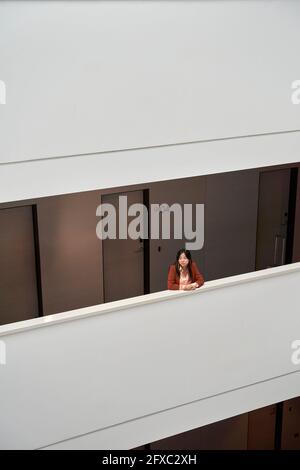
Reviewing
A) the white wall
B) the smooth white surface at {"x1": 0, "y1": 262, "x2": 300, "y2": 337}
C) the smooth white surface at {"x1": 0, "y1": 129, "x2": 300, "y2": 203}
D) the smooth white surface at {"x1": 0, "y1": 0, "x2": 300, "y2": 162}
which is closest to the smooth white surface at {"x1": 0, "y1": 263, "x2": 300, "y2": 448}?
the smooth white surface at {"x1": 0, "y1": 262, "x2": 300, "y2": 337}

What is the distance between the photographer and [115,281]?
12.6 metres

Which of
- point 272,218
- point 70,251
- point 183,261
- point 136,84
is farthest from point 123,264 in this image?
point 136,84

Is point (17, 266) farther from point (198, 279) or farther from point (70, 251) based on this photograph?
point (198, 279)

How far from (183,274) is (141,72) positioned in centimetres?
241

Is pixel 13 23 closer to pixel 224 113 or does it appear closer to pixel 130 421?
pixel 224 113

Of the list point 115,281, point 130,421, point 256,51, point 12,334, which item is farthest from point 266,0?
point 115,281

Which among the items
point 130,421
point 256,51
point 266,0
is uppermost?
point 266,0

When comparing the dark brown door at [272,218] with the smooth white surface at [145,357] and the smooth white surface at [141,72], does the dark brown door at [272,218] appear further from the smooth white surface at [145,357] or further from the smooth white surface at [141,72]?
the smooth white surface at [141,72]

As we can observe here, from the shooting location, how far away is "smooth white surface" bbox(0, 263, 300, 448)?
798 cm

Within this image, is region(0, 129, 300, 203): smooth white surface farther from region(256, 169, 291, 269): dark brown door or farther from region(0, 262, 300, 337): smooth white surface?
region(256, 169, 291, 269): dark brown door

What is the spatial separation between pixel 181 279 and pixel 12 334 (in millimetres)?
2037

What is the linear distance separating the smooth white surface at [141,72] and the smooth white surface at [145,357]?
1.91 metres

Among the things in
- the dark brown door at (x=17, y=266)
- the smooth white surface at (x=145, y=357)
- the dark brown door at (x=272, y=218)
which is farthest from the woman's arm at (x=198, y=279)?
the dark brown door at (x=272, y=218)
